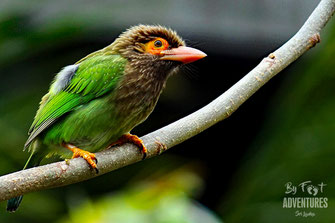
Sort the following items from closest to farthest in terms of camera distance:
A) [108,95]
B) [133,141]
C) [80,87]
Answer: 1. [133,141]
2. [108,95]
3. [80,87]

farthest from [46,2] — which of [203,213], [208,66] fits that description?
[203,213]

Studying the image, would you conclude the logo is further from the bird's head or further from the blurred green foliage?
the bird's head

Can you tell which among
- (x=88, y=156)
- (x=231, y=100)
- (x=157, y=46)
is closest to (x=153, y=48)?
(x=157, y=46)

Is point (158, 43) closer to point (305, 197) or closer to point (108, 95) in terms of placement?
point (108, 95)

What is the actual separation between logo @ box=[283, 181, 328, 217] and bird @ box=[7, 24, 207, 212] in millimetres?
2328

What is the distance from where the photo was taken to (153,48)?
13.3ft

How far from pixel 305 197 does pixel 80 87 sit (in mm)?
2745

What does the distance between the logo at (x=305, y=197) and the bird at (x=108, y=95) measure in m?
2.33

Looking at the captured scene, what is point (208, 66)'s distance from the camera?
5.91m

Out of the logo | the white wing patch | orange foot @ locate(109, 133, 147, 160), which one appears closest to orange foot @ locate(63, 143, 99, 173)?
orange foot @ locate(109, 133, 147, 160)

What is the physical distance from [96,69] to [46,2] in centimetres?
241

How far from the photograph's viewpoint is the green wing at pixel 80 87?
12.8 feet

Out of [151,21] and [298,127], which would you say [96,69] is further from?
[298,127]

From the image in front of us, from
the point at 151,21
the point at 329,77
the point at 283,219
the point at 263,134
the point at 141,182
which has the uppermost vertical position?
the point at 151,21
